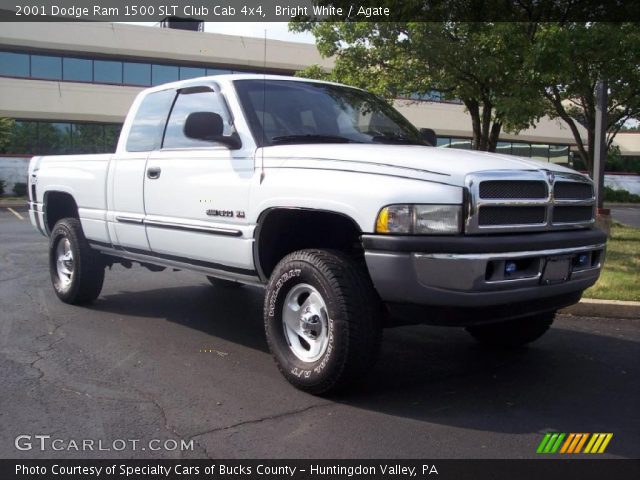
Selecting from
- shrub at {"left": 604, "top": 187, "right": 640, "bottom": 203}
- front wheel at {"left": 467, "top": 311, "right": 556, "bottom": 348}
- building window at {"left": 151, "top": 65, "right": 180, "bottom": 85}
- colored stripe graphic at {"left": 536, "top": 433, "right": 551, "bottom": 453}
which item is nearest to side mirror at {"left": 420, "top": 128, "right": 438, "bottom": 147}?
front wheel at {"left": 467, "top": 311, "right": 556, "bottom": 348}

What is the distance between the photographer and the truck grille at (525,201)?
3.55m

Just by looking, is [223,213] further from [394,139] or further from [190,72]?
Answer: [190,72]

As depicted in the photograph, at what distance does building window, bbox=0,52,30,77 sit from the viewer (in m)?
29.4

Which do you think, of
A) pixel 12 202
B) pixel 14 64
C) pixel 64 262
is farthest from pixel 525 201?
pixel 14 64

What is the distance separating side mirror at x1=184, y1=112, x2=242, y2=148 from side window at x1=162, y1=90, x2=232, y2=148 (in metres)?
0.29

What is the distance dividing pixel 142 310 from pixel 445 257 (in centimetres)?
393

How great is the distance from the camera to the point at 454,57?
9.40 m

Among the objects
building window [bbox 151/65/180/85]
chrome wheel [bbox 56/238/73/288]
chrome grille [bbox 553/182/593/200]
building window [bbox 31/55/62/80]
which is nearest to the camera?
chrome grille [bbox 553/182/593/200]

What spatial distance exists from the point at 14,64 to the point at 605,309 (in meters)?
30.1

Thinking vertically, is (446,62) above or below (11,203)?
above

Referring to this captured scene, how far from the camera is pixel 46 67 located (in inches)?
1193

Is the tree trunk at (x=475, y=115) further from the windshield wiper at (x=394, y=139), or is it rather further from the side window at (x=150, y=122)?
the side window at (x=150, y=122)

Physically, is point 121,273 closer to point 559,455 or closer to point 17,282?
point 17,282

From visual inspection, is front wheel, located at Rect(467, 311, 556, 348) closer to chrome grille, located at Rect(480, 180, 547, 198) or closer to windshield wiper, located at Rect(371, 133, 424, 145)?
chrome grille, located at Rect(480, 180, 547, 198)
